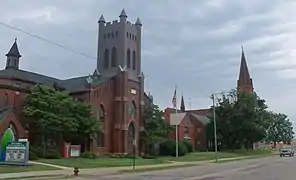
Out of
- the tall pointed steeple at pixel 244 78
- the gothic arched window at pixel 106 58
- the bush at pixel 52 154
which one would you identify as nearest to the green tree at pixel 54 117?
the bush at pixel 52 154

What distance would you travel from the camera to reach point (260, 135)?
3401 inches

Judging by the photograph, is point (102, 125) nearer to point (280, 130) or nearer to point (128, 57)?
point (128, 57)

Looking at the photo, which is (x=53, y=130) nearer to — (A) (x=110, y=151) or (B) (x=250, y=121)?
(A) (x=110, y=151)

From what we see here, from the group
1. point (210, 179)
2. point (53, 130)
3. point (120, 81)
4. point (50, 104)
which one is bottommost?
point (210, 179)

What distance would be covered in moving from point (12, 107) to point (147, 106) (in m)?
25.5

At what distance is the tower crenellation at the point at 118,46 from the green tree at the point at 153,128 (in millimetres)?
8241

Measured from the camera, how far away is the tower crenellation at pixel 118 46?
7244cm

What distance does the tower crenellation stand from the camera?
238 ft

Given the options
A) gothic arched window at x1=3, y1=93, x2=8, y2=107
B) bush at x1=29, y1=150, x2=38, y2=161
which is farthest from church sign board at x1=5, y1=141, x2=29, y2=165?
gothic arched window at x1=3, y1=93, x2=8, y2=107

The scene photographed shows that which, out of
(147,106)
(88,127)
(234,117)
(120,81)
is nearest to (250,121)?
(234,117)

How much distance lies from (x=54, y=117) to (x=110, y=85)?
60.9 feet

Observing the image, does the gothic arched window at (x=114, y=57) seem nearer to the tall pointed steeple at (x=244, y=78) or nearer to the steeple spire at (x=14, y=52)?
the steeple spire at (x=14, y=52)

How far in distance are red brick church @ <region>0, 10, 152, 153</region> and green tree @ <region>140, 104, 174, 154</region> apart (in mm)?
1024

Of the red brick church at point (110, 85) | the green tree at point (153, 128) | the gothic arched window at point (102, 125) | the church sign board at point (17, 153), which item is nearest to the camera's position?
the church sign board at point (17, 153)
